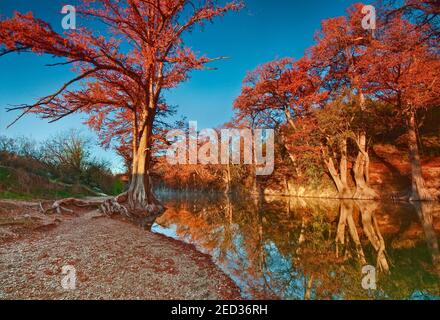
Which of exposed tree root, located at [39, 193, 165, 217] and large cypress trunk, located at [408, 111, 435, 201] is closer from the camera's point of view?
exposed tree root, located at [39, 193, 165, 217]

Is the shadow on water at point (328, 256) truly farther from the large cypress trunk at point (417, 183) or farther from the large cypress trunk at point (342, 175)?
the large cypress trunk at point (342, 175)

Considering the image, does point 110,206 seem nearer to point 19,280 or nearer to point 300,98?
point 19,280

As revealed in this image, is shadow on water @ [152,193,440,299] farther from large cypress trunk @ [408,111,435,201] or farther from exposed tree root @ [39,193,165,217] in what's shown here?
large cypress trunk @ [408,111,435,201]

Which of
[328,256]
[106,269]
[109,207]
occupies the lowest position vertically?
[328,256]

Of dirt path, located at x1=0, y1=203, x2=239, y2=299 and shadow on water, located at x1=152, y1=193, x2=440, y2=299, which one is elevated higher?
dirt path, located at x1=0, y1=203, x2=239, y2=299

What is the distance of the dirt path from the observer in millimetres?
4098

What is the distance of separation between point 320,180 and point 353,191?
355cm

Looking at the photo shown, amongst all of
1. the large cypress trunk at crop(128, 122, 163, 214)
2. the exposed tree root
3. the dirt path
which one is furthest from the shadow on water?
the large cypress trunk at crop(128, 122, 163, 214)

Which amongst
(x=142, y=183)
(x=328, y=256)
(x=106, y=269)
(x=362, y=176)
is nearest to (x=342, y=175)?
(x=362, y=176)

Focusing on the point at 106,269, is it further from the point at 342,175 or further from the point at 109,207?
the point at 342,175

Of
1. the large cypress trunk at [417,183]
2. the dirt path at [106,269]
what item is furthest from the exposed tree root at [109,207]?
the large cypress trunk at [417,183]

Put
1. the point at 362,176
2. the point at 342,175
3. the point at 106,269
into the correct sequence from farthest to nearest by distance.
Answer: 1. the point at 342,175
2. the point at 362,176
3. the point at 106,269

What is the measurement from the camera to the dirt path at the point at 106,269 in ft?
13.4

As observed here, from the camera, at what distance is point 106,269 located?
5039 millimetres
